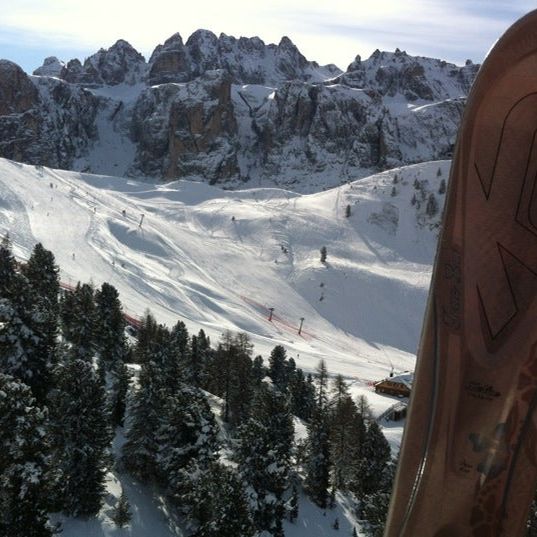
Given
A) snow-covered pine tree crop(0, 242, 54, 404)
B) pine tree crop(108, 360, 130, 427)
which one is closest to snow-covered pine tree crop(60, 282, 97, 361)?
pine tree crop(108, 360, 130, 427)

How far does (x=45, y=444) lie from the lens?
15234 mm

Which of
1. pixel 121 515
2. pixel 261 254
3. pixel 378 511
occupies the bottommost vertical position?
pixel 261 254

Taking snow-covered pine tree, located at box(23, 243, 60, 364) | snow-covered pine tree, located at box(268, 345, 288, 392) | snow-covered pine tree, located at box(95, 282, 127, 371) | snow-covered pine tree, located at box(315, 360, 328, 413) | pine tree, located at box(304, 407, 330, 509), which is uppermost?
snow-covered pine tree, located at box(23, 243, 60, 364)

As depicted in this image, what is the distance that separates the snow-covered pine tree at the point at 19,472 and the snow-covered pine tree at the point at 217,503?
5179 mm

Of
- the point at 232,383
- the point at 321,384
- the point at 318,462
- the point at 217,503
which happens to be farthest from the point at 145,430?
the point at 321,384

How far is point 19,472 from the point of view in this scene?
1451 cm

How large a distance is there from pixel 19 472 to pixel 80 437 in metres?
6.26

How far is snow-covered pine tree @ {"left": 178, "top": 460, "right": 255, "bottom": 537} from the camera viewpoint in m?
17.8

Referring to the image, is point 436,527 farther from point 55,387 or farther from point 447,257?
point 55,387

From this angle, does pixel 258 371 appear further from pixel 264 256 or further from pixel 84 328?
pixel 264 256

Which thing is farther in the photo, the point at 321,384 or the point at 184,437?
the point at 321,384

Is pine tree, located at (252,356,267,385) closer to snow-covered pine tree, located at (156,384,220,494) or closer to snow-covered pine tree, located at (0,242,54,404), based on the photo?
snow-covered pine tree, located at (156,384,220,494)

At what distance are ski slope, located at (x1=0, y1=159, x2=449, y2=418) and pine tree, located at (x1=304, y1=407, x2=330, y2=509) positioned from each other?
16449 mm

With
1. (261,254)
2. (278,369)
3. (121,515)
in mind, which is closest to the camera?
(121,515)
